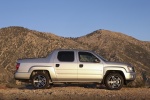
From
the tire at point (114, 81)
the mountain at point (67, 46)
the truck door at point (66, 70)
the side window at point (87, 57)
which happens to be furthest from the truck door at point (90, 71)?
the mountain at point (67, 46)

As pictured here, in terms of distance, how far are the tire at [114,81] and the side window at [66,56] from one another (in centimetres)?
177

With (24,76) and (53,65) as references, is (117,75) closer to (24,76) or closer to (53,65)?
(53,65)

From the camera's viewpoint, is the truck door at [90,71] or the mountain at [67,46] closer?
the truck door at [90,71]

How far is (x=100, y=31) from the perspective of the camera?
4087 inches

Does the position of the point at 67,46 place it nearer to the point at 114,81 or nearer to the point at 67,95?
the point at 114,81

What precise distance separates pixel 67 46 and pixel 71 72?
207 ft

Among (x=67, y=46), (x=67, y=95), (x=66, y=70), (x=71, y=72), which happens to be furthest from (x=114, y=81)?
(x=67, y=46)

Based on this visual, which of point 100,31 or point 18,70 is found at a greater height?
point 100,31

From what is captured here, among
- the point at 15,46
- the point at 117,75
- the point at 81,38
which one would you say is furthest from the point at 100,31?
the point at 117,75

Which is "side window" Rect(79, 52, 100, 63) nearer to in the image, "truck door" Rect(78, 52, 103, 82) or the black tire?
"truck door" Rect(78, 52, 103, 82)

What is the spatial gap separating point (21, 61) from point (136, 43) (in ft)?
291

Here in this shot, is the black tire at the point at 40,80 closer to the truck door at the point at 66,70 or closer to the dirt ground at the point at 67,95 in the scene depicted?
the truck door at the point at 66,70

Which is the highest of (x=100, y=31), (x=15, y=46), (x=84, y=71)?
(x=100, y=31)

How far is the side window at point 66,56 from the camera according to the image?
54.3 ft
